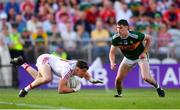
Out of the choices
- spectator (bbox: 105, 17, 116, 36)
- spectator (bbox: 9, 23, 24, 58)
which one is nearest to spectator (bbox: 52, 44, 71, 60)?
spectator (bbox: 9, 23, 24, 58)

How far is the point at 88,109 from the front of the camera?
16531mm

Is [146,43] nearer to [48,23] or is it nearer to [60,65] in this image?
[60,65]

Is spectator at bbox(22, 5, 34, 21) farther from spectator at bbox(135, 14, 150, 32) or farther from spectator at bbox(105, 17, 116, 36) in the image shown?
spectator at bbox(135, 14, 150, 32)

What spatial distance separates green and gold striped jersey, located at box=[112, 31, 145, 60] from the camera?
20234mm

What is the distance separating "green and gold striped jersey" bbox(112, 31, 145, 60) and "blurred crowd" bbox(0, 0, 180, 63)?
7223 mm

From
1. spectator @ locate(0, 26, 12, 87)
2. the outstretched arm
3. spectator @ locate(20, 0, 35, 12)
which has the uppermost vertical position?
spectator @ locate(20, 0, 35, 12)

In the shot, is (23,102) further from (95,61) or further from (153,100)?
(95,61)

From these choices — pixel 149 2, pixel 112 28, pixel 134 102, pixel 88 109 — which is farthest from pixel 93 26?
pixel 88 109

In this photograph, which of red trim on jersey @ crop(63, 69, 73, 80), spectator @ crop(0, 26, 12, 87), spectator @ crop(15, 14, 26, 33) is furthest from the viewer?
spectator @ crop(15, 14, 26, 33)

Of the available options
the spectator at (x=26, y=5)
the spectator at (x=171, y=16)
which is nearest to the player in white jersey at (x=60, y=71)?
the spectator at (x=26, y=5)

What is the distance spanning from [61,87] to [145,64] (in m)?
2.76

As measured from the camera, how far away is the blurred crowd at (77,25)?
27.7 metres

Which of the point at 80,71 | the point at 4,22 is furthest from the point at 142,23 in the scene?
the point at 80,71

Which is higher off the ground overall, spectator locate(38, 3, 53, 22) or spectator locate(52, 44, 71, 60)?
spectator locate(38, 3, 53, 22)
